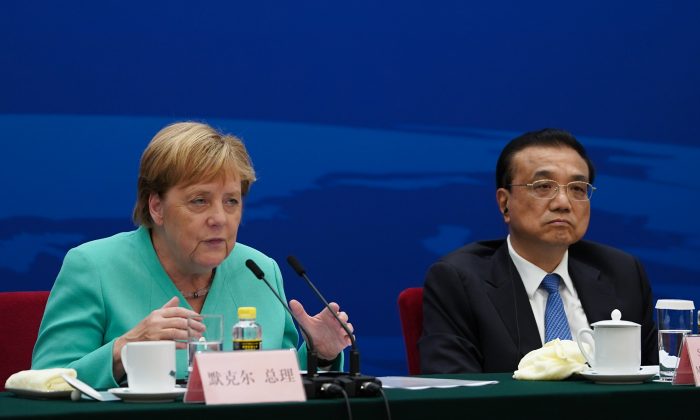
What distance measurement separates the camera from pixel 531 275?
3113 mm

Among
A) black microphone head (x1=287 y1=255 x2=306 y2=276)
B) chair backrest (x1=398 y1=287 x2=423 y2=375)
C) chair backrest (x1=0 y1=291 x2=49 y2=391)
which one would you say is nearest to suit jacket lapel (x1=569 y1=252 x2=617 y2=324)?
chair backrest (x1=398 y1=287 x2=423 y2=375)

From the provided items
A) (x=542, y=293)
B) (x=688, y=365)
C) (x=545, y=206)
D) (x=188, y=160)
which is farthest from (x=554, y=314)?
(x=188, y=160)

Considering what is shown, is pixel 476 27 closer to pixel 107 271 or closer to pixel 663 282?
pixel 663 282

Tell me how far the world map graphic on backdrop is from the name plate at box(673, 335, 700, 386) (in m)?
1.96

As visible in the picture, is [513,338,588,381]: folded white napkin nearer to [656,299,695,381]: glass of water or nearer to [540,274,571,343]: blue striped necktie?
[656,299,695,381]: glass of water

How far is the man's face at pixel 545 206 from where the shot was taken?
3162mm

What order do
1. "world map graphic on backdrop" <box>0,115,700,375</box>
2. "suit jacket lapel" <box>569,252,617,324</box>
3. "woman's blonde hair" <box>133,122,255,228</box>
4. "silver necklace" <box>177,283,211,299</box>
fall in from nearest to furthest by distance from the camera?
"woman's blonde hair" <box>133,122,255,228</box>
"silver necklace" <box>177,283,211,299</box>
"suit jacket lapel" <box>569,252,617,324</box>
"world map graphic on backdrop" <box>0,115,700,375</box>

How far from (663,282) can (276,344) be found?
6.86 ft

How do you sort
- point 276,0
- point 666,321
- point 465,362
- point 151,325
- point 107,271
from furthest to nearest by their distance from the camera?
point 276,0
point 465,362
point 107,271
point 666,321
point 151,325

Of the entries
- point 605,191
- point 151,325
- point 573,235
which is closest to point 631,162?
point 605,191

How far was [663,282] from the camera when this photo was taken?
13.7ft

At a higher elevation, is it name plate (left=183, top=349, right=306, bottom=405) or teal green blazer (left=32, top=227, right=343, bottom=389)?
teal green blazer (left=32, top=227, right=343, bottom=389)

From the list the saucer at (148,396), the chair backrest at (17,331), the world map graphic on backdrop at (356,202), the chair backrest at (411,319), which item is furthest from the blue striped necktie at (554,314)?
the saucer at (148,396)

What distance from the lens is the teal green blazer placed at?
2.39 m
